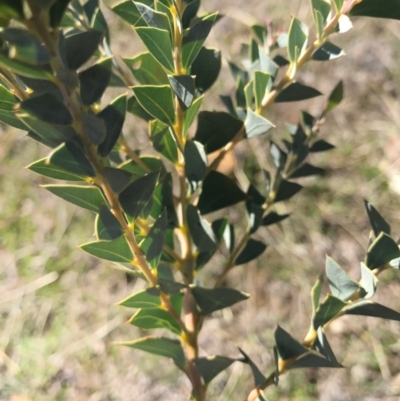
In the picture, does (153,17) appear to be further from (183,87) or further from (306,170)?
(306,170)

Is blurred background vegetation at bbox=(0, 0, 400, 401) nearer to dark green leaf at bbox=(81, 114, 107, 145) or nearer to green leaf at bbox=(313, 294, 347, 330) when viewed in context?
green leaf at bbox=(313, 294, 347, 330)

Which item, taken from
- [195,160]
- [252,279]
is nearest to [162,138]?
[195,160]

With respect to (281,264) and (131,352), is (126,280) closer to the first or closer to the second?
(131,352)

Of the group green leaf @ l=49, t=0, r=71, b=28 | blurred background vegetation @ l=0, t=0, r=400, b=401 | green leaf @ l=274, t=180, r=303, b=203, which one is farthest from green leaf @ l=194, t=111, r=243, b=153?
blurred background vegetation @ l=0, t=0, r=400, b=401

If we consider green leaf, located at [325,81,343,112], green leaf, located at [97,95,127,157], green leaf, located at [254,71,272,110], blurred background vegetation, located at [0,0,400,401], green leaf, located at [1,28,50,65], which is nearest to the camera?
green leaf, located at [1,28,50,65]

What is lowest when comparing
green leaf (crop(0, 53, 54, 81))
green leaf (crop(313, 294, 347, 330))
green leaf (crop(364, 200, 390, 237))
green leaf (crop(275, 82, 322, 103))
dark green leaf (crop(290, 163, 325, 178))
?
green leaf (crop(313, 294, 347, 330))

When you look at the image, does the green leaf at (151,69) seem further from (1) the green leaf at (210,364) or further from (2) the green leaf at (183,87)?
(1) the green leaf at (210,364)

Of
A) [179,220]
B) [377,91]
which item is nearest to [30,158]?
[377,91]

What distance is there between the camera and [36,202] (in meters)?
1.50

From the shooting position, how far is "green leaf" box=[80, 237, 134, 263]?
1.24 ft

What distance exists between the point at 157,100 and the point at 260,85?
0.11 m

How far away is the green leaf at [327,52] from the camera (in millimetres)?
432

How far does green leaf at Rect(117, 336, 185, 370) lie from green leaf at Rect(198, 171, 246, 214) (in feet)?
0.46

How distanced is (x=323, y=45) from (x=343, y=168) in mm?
981
